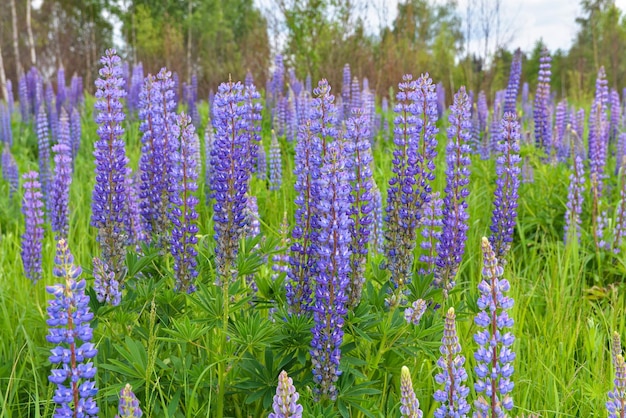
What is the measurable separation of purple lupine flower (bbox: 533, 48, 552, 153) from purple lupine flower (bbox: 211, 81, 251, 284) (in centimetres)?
472

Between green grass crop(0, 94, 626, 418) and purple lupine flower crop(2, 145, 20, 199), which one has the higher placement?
purple lupine flower crop(2, 145, 20, 199)

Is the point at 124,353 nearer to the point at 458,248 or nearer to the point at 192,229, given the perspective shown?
the point at 192,229

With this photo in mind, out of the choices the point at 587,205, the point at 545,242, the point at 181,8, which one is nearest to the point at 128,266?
the point at 545,242

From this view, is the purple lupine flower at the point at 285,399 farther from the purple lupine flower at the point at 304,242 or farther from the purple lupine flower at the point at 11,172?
the purple lupine flower at the point at 11,172

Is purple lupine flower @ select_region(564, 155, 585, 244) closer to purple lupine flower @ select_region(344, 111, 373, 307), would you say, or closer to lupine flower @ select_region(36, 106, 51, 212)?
purple lupine flower @ select_region(344, 111, 373, 307)

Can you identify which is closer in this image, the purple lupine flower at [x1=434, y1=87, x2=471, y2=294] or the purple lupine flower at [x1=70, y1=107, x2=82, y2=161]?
the purple lupine flower at [x1=434, y1=87, x2=471, y2=294]

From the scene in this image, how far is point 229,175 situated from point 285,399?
107cm

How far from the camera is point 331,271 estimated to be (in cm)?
202

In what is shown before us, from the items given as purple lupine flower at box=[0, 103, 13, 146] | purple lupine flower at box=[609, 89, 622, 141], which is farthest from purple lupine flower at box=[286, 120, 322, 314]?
purple lupine flower at box=[0, 103, 13, 146]

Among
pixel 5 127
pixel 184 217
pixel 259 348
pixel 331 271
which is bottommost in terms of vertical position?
pixel 259 348

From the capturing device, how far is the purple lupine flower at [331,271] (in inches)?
77.9

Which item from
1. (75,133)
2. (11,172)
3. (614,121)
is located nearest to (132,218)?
(11,172)

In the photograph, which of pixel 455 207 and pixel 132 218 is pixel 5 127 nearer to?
pixel 132 218

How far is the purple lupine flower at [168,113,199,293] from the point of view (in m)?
2.51
